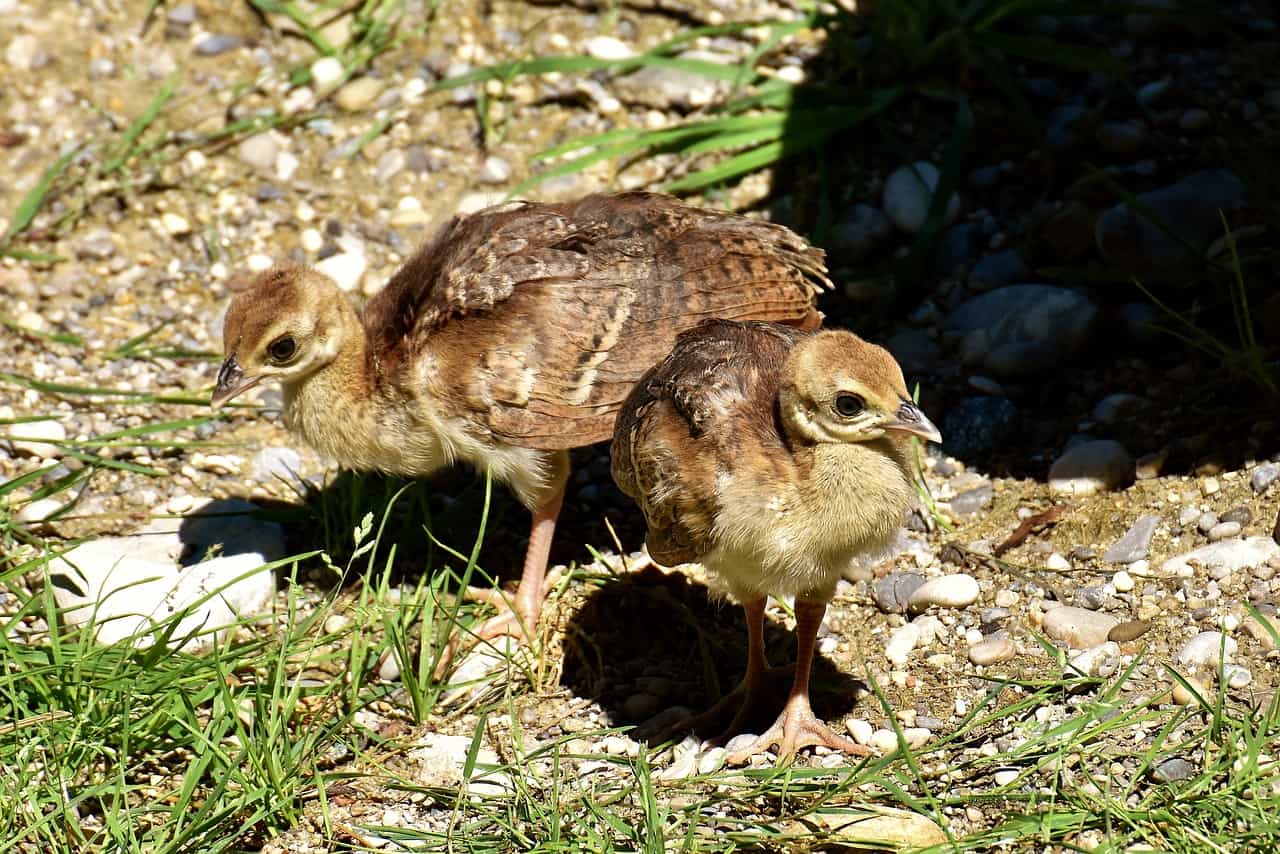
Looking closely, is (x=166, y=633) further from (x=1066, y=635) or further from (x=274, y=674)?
(x=1066, y=635)

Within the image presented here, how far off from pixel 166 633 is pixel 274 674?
0.97ft

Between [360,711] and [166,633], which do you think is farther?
[360,711]

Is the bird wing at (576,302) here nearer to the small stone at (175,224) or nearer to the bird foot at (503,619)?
the bird foot at (503,619)

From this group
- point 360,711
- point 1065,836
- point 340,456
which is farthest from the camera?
point 340,456

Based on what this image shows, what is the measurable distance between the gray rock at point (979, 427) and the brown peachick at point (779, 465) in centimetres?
119

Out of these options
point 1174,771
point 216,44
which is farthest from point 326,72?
point 1174,771

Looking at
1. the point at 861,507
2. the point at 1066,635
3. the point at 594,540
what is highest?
the point at 861,507

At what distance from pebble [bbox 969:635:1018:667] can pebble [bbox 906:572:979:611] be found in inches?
8.6

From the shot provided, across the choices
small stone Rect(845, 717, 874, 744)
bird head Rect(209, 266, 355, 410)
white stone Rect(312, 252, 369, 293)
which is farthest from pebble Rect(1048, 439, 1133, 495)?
white stone Rect(312, 252, 369, 293)

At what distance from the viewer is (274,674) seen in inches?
150

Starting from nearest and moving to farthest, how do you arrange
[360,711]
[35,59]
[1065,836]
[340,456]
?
1. [1065,836]
2. [360,711]
3. [340,456]
4. [35,59]

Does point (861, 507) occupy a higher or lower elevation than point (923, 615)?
higher

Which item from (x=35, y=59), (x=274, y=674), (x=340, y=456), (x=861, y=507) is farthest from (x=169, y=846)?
(x=35, y=59)

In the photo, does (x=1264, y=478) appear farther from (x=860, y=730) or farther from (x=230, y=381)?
(x=230, y=381)
